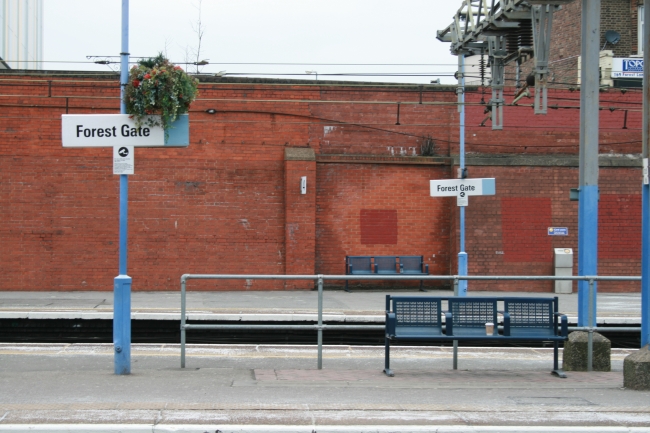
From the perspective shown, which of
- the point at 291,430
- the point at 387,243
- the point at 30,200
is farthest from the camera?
the point at 387,243

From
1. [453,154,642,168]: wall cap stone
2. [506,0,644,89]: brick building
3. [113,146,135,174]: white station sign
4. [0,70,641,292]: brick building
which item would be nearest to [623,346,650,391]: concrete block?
[113,146,135,174]: white station sign

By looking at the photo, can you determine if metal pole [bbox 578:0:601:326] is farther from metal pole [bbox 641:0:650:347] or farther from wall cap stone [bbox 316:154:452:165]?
wall cap stone [bbox 316:154:452:165]

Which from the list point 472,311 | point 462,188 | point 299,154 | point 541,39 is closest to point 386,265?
point 299,154

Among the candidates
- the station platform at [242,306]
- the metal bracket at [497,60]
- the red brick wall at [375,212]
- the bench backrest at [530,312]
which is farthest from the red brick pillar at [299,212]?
the bench backrest at [530,312]

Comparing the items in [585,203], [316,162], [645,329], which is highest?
[316,162]

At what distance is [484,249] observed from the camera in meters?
21.9

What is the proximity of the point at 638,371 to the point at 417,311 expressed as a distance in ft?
8.86

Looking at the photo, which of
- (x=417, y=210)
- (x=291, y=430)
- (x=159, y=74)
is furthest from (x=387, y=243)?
(x=291, y=430)

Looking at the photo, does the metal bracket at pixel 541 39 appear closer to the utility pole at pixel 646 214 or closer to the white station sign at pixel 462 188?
the utility pole at pixel 646 214

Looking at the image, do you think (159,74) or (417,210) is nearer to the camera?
(159,74)

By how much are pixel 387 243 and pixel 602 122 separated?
24.9ft

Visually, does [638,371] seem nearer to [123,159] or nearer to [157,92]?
[157,92]

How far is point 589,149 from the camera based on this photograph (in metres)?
10.2

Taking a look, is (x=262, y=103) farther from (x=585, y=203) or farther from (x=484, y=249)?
(x=585, y=203)
